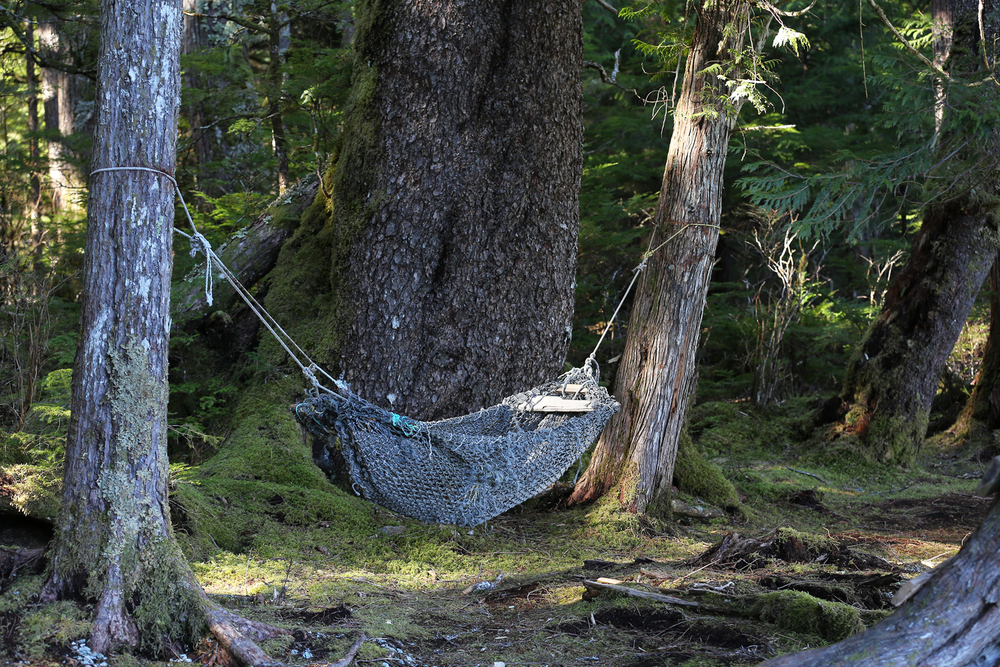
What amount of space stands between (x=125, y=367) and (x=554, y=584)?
1.84 m

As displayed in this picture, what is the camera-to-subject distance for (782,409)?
724cm

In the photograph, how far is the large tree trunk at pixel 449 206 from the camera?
12.8 feet

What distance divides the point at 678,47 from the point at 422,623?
326 cm

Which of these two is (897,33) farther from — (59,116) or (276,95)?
(59,116)

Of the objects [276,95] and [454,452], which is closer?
[454,452]

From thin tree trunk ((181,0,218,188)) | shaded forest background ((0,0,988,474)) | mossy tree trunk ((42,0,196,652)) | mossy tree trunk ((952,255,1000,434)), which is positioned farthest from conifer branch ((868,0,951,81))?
thin tree trunk ((181,0,218,188))

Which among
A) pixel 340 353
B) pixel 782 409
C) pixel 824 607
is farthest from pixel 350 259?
pixel 782 409

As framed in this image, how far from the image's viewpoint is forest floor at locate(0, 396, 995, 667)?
221 centimetres

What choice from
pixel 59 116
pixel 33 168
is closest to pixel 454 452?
pixel 33 168

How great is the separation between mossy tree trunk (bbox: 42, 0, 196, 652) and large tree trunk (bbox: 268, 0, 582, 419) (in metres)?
1.86

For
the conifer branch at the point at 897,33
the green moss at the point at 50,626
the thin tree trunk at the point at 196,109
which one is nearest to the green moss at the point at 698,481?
the conifer branch at the point at 897,33

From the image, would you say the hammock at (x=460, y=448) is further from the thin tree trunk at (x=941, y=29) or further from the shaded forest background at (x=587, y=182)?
the thin tree trunk at (x=941, y=29)

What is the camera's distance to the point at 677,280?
3.85 metres

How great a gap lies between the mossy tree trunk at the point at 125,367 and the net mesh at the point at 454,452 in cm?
111
